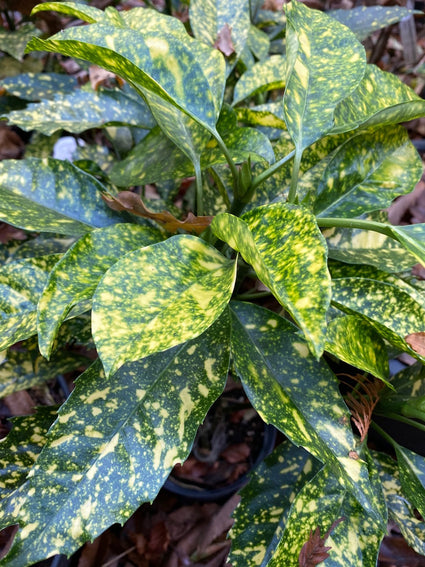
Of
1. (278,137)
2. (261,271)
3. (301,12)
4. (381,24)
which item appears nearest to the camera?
(261,271)

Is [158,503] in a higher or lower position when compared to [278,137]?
lower

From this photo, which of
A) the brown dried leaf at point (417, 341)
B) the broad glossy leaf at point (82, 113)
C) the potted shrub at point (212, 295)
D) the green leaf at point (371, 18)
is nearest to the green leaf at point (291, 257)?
the potted shrub at point (212, 295)

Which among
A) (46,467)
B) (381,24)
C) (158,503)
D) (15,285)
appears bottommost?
(158,503)

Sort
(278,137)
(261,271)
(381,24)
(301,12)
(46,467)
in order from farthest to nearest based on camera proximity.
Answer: (381,24)
(278,137)
(301,12)
(46,467)
(261,271)

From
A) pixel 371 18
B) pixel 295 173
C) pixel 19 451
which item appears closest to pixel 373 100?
pixel 295 173

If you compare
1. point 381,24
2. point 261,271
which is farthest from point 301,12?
point 381,24

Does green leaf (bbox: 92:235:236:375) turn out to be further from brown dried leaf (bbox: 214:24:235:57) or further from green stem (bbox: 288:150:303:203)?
brown dried leaf (bbox: 214:24:235:57)

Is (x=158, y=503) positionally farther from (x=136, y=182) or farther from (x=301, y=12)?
(x=301, y=12)

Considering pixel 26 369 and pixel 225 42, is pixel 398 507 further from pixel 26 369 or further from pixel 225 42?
pixel 225 42
